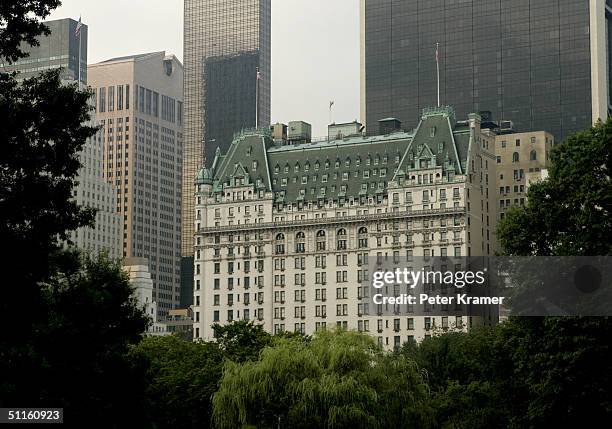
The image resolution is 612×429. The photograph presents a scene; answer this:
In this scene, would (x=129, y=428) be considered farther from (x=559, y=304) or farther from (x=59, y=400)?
(x=559, y=304)

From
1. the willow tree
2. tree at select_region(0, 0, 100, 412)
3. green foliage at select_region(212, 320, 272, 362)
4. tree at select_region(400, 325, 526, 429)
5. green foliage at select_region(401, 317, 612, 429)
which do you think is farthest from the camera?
green foliage at select_region(212, 320, 272, 362)

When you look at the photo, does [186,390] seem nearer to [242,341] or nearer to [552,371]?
[242,341]

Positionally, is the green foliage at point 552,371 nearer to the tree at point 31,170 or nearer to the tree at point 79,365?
the tree at point 79,365

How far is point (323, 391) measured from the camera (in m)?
82.9

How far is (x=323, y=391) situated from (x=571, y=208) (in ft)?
67.1

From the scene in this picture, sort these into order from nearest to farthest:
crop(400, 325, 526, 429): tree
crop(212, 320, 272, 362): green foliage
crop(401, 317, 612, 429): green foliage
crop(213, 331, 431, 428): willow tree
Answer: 1. crop(401, 317, 612, 429): green foliage
2. crop(400, 325, 526, 429): tree
3. crop(213, 331, 431, 428): willow tree
4. crop(212, 320, 272, 362): green foliage

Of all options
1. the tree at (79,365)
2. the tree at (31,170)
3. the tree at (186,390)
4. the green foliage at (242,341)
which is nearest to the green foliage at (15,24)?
the tree at (31,170)

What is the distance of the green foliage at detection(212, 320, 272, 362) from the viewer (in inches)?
4670

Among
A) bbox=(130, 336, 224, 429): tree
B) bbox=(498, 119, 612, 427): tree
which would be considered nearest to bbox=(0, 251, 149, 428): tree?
bbox=(498, 119, 612, 427): tree

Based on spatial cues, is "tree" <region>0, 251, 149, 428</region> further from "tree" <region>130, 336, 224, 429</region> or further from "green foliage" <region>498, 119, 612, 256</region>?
"tree" <region>130, 336, 224, 429</region>

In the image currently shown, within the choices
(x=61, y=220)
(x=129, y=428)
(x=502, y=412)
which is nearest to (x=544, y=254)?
(x=502, y=412)

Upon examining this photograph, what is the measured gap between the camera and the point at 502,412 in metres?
84.2

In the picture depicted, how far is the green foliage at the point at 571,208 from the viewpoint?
234 feet

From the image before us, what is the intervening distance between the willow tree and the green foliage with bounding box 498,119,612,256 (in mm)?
14174
